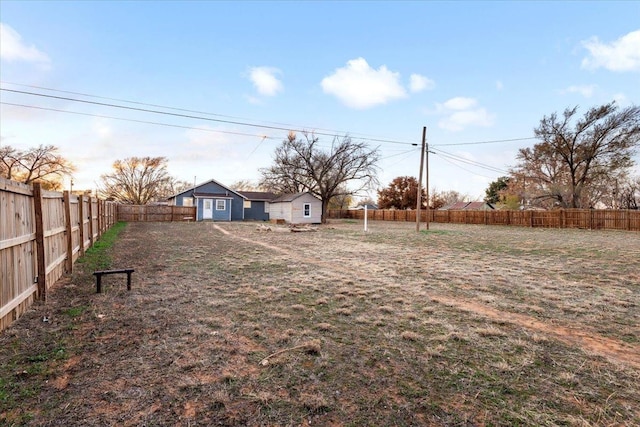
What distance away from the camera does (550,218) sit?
22.8m

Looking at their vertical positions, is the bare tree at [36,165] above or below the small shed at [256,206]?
above

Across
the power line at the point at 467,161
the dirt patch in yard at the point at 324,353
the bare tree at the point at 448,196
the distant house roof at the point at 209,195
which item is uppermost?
the power line at the point at 467,161

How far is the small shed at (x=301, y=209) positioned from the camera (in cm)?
2822

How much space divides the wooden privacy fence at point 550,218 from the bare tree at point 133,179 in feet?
106

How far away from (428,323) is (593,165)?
95.8 ft

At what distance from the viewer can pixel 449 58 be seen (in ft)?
45.0

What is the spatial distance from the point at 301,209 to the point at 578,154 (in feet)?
75.4

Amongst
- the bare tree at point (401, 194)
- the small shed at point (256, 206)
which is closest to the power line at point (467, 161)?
the bare tree at point (401, 194)

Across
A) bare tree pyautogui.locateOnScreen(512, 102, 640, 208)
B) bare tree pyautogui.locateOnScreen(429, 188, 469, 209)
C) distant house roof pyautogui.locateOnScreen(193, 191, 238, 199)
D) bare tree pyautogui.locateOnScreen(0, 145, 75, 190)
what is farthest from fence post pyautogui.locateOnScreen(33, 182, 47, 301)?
bare tree pyautogui.locateOnScreen(429, 188, 469, 209)

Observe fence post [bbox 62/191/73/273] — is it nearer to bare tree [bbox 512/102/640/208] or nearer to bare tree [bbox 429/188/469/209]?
bare tree [bbox 512/102/640/208]

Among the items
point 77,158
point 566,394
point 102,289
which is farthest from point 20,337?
point 77,158

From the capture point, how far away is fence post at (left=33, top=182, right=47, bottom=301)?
12.9 ft

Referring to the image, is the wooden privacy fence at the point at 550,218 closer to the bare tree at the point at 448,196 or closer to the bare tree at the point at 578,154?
the bare tree at the point at 578,154

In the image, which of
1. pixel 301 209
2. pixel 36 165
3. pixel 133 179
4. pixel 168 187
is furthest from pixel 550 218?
pixel 36 165
